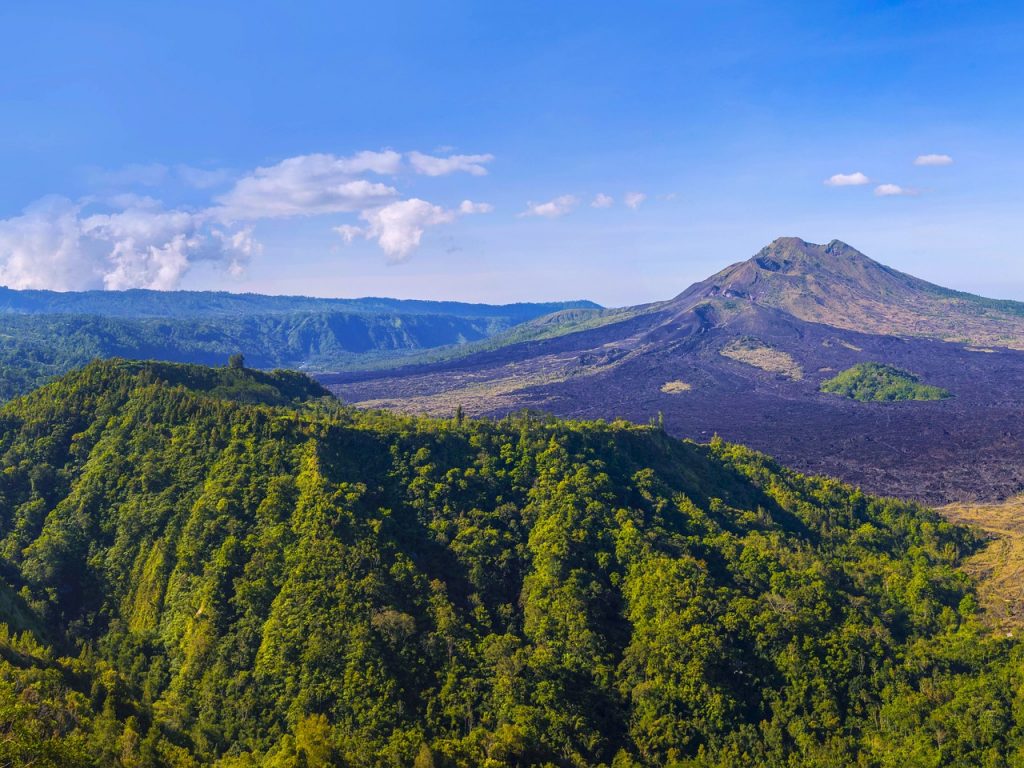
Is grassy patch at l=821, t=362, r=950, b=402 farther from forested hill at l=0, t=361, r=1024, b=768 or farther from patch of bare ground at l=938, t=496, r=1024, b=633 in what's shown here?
forested hill at l=0, t=361, r=1024, b=768

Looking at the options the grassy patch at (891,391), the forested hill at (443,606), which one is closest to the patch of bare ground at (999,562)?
the forested hill at (443,606)

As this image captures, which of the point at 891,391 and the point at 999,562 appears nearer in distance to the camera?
the point at 999,562

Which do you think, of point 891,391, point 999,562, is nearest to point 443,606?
point 999,562

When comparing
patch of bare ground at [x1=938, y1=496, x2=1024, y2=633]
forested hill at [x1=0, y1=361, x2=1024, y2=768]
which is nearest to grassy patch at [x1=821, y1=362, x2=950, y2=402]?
patch of bare ground at [x1=938, y1=496, x2=1024, y2=633]

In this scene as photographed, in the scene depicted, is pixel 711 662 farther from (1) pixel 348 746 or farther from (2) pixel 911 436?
(2) pixel 911 436

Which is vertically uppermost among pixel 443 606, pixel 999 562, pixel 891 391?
pixel 891 391

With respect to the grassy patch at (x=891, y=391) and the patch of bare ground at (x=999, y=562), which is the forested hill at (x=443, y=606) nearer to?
the patch of bare ground at (x=999, y=562)

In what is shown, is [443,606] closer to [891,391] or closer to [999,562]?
[999,562]
